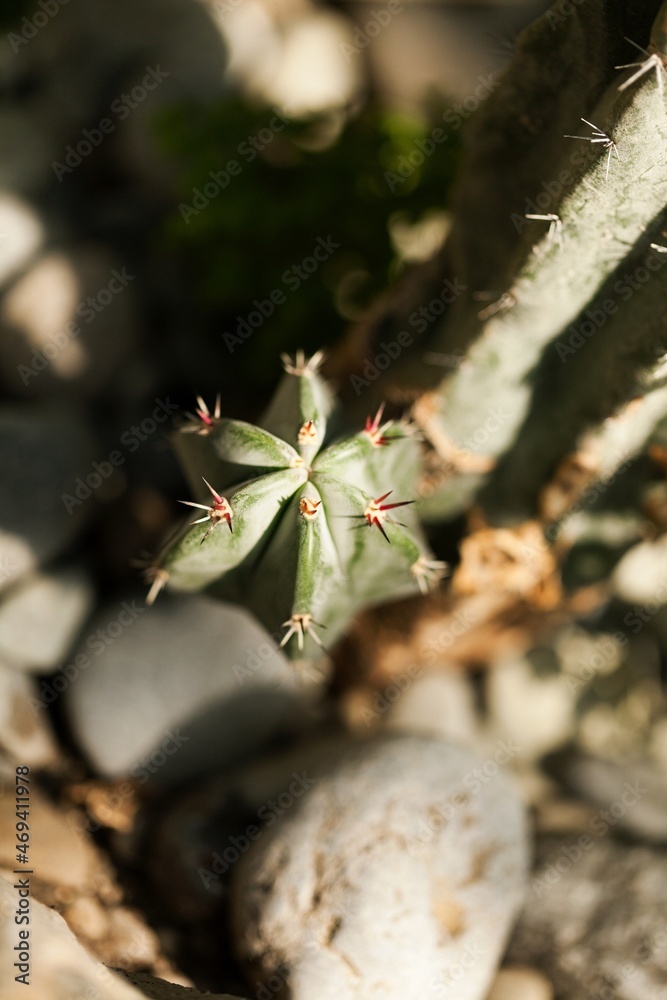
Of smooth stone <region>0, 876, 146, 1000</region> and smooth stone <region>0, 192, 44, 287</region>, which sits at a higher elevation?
smooth stone <region>0, 192, 44, 287</region>

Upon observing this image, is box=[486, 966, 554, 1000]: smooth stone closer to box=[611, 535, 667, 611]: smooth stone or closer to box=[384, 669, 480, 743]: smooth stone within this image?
box=[384, 669, 480, 743]: smooth stone

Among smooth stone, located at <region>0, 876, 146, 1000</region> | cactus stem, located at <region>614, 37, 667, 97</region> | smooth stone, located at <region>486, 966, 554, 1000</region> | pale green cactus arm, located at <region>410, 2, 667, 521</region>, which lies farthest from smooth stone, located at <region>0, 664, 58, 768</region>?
cactus stem, located at <region>614, 37, 667, 97</region>

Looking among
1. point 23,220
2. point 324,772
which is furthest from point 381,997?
point 23,220

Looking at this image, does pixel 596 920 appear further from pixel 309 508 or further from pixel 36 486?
pixel 36 486

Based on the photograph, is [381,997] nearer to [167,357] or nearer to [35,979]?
[35,979]

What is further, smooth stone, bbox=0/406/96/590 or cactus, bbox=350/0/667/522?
smooth stone, bbox=0/406/96/590

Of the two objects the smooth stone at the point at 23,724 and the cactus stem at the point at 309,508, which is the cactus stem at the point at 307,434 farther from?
the smooth stone at the point at 23,724
